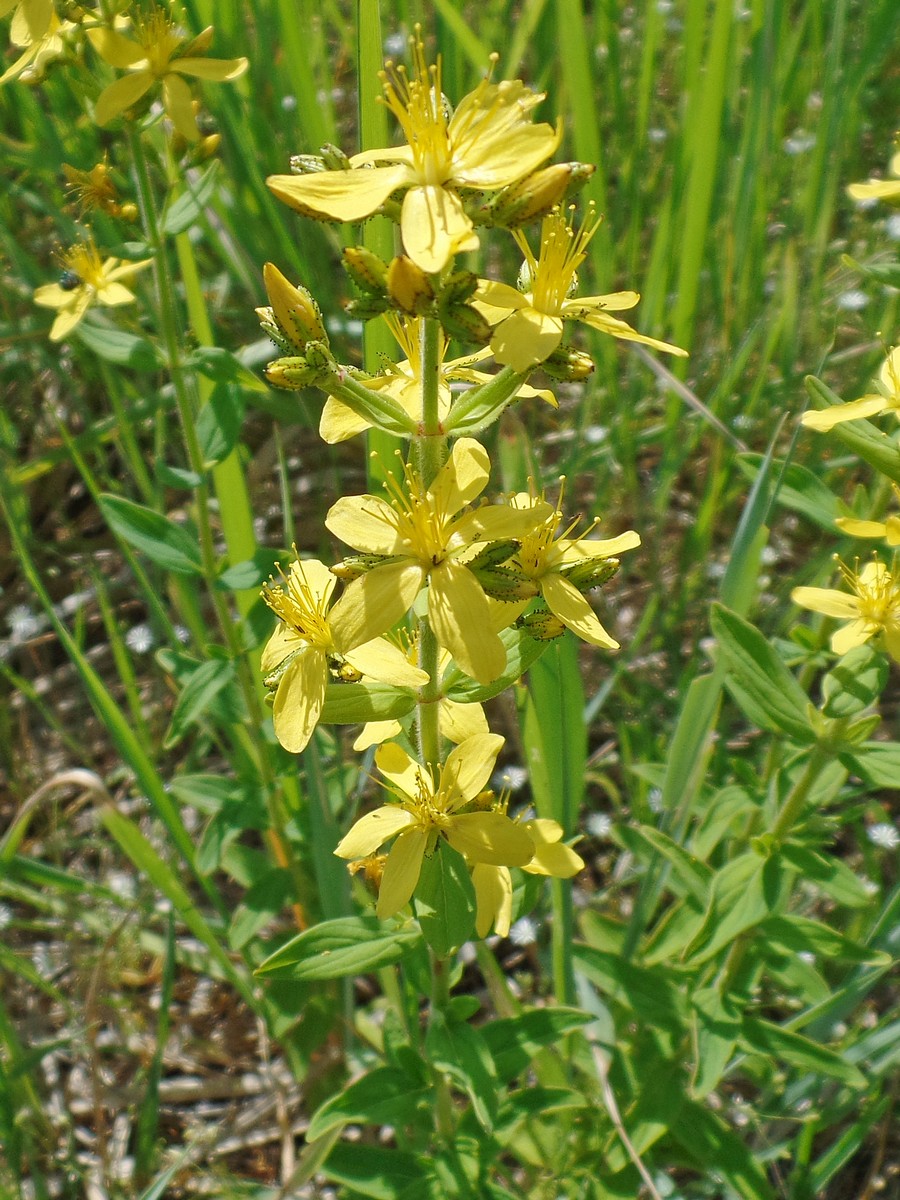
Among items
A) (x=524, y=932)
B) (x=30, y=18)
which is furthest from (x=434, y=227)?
(x=524, y=932)

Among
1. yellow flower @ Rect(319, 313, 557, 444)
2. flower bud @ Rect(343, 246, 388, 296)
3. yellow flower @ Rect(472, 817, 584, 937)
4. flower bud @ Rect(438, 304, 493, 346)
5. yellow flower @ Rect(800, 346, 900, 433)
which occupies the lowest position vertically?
yellow flower @ Rect(472, 817, 584, 937)

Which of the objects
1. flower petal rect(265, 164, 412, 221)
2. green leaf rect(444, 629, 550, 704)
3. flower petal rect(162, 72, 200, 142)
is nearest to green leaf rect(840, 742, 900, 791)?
green leaf rect(444, 629, 550, 704)

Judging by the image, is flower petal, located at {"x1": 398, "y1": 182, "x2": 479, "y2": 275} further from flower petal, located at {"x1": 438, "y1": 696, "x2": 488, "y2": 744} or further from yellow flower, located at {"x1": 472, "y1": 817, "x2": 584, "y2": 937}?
yellow flower, located at {"x1": 472, "y1": 817, "x2": 584, "y2": 937}

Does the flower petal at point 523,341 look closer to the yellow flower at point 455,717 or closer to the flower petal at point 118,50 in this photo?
the yellow flower at point 455,717

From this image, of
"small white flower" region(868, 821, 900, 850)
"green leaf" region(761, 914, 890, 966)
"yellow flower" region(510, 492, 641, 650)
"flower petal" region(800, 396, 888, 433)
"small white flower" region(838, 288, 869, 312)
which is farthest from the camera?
"small white flower" region(838, 288, 869, 312)

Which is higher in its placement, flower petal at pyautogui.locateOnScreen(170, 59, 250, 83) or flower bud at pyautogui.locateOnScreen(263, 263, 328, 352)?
flower petal at pyautogui.locateOnScreen(170, 59, 250, 83)

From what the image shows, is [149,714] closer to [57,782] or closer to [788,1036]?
[57,782]
